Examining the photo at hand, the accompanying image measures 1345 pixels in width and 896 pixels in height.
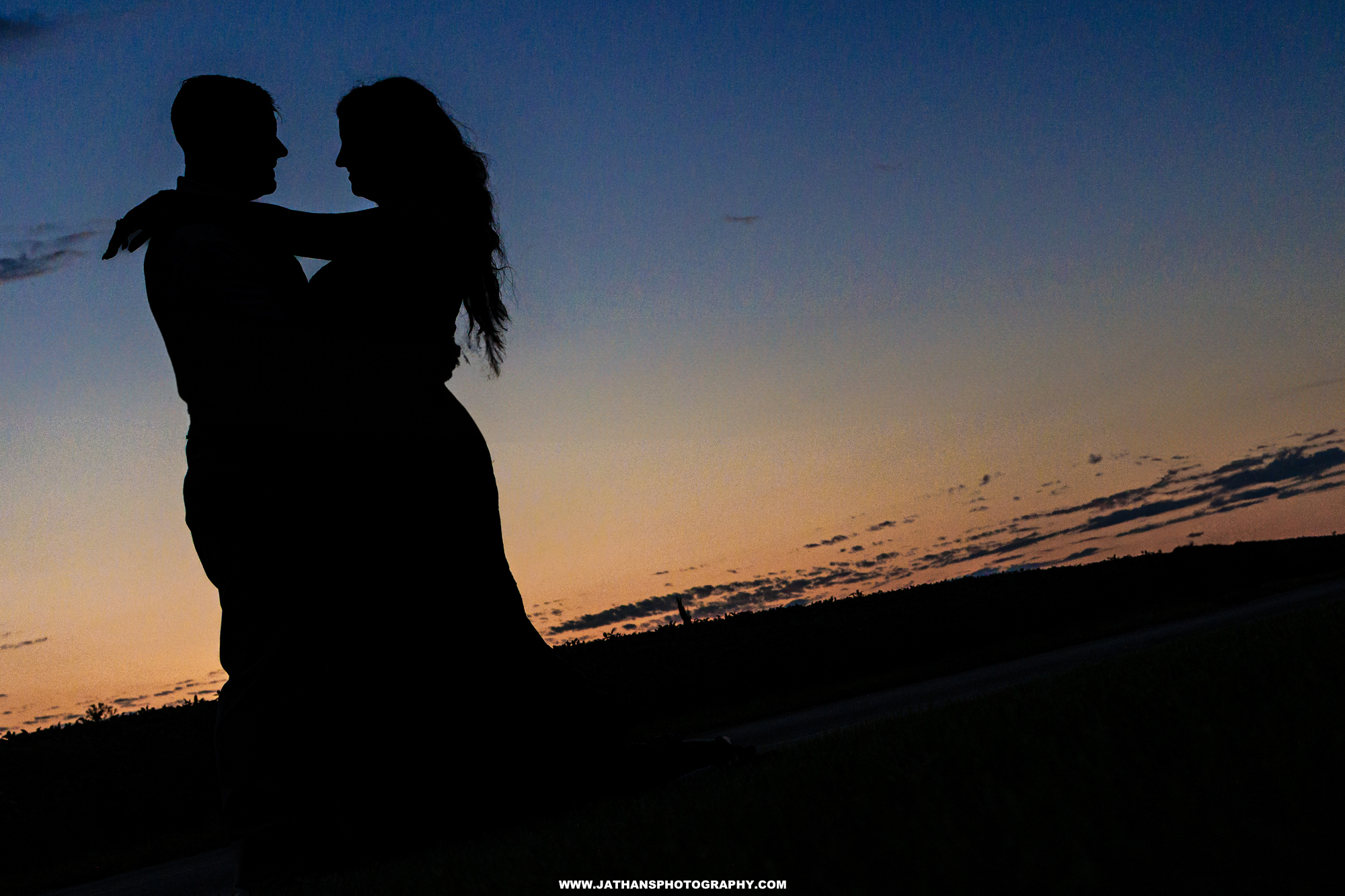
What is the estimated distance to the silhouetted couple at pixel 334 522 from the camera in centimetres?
→ 330

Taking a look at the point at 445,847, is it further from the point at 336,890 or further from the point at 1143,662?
the point at 1143,662

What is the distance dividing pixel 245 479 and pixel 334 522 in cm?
35

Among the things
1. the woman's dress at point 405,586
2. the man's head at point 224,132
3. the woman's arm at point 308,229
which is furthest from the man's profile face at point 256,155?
the woman's dress at point 405,586

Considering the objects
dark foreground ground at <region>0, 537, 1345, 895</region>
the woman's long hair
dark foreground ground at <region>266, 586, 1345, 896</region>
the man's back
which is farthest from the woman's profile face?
dark foreground ground at <region>266, 586, 1345, 896</region>

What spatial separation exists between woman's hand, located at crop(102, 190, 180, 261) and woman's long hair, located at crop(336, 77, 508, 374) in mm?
850

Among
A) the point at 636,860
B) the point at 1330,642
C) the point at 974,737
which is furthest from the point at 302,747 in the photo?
the point at 1330,642

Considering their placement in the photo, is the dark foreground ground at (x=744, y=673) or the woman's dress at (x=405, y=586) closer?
the woman's dress at (x=405, y=586)

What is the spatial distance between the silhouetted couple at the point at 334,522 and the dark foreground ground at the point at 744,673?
64 centimetres

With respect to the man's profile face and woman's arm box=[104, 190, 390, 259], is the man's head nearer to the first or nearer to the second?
the man's profile face

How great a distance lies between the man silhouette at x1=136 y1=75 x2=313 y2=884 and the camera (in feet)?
10.7

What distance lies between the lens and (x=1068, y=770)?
1.93m

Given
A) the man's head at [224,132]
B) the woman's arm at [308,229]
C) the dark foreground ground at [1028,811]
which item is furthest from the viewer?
the man's head at [224,132]

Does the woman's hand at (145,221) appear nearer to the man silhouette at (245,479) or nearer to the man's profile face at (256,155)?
the man silhouette at (245,479)

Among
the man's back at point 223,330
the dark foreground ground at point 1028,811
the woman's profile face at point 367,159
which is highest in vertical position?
the woman's profile face at point 367,159
